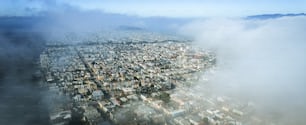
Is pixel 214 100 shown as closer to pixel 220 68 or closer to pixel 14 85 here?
pixel 220 68

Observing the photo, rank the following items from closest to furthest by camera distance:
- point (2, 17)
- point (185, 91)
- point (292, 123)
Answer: point (292, 123) → point (185, 91) → point (2, 17)

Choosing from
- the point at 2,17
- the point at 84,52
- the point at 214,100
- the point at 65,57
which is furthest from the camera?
the point at 2,17

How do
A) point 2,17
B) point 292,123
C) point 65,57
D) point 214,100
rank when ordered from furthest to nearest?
point 2,17, point 65,57, point 214,100, point 292,123

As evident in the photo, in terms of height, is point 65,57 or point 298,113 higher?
point 65,57

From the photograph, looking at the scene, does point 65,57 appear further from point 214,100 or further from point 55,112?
point 214,100

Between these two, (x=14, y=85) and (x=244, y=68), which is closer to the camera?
(x=14, y=85)

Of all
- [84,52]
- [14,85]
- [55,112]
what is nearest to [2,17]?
[84,52]

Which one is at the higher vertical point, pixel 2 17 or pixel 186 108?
pixel 2 17

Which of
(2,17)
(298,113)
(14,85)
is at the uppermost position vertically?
(2,17)

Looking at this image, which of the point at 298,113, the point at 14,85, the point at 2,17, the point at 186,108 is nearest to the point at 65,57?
the point at 14,85
